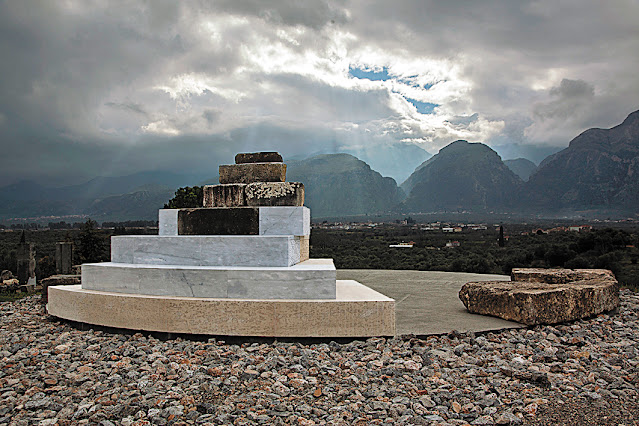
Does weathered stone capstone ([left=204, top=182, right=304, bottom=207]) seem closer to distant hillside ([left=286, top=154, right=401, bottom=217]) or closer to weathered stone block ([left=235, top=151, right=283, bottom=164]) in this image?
weathered stone block ([left=235, top=151, right=283, bottom=164])

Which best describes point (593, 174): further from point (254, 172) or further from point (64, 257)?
point (64, 257)

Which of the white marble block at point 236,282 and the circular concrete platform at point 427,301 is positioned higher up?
the white marble block at point 236,282

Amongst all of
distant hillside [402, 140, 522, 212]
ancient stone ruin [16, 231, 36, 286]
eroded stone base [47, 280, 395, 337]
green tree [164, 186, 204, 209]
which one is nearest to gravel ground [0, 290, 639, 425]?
eroded stone base [47, 280, 395, 337]

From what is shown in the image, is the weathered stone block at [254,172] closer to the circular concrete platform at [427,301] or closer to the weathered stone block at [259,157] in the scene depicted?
the weathered stone block at [259,157]

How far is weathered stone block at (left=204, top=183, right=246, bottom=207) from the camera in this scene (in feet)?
24.0

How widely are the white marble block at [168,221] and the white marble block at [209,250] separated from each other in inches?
25.8

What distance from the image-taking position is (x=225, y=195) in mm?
7426

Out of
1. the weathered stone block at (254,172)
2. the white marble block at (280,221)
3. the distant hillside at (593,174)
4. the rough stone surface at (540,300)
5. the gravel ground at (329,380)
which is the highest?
the distant hillside at (593,174)

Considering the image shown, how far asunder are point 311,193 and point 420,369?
14862 cm

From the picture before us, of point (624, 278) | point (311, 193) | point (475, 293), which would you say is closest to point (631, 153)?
point (311, 193)

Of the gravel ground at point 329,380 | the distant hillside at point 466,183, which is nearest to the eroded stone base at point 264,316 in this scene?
the gravel ground at point 329,380

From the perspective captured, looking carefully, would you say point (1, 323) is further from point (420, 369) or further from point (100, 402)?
point (420, 369)

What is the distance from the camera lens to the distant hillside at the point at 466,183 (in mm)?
147375

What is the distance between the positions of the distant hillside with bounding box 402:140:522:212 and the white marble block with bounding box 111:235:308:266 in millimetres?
140802
